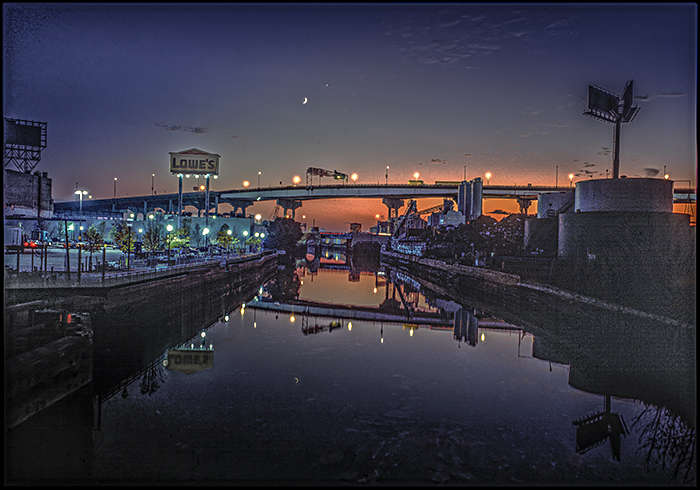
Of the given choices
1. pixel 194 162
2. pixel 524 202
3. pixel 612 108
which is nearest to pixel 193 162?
pixel 194 162

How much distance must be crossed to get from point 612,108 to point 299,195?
9005cm

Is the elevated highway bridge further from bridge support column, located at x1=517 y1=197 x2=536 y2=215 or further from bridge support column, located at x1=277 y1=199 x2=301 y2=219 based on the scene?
bridge support column, located at x1=517 y1=197 x2=536 y2=215

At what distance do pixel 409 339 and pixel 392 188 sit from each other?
89512mm

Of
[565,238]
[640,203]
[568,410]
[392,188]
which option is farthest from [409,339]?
[392,188]

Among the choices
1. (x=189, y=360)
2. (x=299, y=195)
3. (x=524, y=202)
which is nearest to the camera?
(x=189, y=360)

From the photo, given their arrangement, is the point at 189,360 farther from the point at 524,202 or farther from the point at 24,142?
the point at 524,202

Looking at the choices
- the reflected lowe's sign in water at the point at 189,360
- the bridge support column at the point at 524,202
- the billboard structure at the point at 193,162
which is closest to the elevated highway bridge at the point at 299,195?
the bridge support column at the point at 524,202

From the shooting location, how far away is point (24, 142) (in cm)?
5066

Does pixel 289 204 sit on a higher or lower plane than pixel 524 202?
lower

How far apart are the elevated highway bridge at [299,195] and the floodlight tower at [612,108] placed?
61447mm

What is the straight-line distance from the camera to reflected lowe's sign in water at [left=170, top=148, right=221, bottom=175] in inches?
2876

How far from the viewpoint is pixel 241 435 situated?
1184 cm

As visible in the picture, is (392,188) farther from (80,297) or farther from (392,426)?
(392,426)

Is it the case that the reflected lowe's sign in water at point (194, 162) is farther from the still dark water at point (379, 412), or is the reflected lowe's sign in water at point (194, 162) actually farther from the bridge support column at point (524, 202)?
the bridge support column at point (524, 202)
